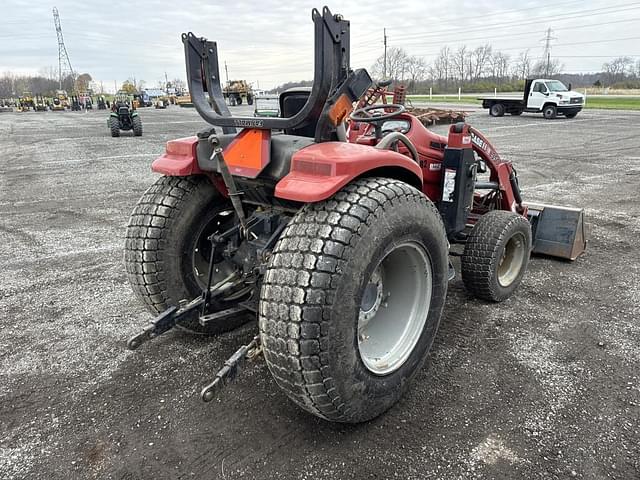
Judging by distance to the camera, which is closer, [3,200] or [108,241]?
[108,241]

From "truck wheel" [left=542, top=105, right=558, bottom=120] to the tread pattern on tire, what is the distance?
2507 cm

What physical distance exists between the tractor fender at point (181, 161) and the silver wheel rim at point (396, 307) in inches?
49.3

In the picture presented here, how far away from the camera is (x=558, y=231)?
489 cm

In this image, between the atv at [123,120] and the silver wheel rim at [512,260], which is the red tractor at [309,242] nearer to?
the silver wheel rim at [512,260]

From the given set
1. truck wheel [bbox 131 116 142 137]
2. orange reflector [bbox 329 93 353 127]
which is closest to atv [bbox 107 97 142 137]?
truck wheel [bbox 131 116 142 137]

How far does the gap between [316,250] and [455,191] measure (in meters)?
2.10

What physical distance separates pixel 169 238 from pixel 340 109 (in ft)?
4.20

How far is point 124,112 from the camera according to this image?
1886 centimetres

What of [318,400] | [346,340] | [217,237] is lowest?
[318,400]

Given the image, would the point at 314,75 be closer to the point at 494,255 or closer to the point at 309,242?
the point at 309,242

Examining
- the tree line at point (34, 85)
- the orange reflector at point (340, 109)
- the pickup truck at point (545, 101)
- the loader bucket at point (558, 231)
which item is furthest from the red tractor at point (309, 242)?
the tree line at point (34, 85)

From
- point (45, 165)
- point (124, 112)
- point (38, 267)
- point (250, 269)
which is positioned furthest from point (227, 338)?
point (124, 112)

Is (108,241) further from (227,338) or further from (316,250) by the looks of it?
(316,250)

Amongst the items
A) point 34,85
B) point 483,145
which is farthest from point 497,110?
point 34,85
